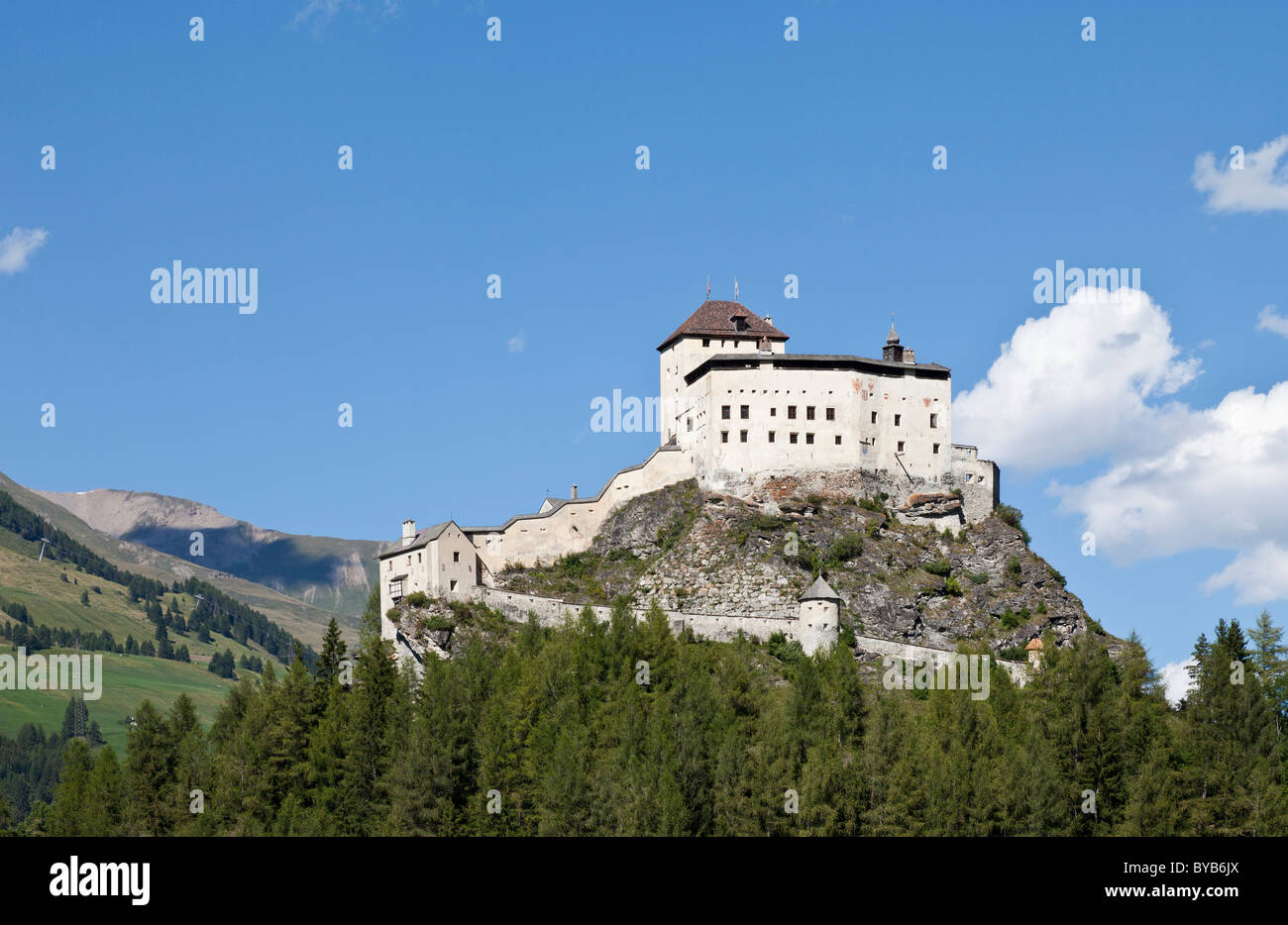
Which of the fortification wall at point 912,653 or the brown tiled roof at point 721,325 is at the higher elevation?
the brown tiled roof at point 721,325

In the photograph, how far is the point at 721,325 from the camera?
406 feet

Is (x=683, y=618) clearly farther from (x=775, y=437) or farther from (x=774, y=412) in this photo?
(x=774, y=412)

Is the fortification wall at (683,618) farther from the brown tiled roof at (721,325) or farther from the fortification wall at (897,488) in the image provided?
the brown tiled roof at (721,325)

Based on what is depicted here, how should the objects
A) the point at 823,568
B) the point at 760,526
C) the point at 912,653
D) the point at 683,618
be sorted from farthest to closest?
the point at 760,526, the point at 823,568, the point at 683,618, the point at 912,653

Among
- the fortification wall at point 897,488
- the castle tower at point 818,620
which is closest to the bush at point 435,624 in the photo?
the fortification wall at point 897,488

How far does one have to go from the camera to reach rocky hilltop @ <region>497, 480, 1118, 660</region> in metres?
105

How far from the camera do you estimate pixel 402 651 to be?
341 feet

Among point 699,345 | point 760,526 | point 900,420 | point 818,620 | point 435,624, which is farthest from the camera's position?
point 699,345

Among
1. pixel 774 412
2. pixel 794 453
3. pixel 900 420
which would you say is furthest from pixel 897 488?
pixel 774 412

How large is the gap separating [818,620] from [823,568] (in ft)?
25.2

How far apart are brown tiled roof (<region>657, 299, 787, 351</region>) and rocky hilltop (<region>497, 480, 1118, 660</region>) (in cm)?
1344

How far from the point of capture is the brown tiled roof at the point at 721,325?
12244 centimetres

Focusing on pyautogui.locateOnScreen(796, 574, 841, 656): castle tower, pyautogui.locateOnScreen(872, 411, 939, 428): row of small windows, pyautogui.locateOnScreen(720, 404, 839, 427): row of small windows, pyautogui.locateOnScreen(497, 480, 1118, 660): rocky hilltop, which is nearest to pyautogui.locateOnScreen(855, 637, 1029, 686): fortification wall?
pyautogui.locateOnScreen(497, 480, 1118, 660): rocky hilltop

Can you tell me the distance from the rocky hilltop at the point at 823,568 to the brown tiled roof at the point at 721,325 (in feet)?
44.1
